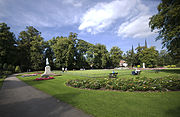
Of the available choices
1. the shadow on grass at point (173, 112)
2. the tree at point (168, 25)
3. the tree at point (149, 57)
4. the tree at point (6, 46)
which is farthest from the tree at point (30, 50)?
the tree at point (149, 57)

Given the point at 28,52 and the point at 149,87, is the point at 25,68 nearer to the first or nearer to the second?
the point at 28,52

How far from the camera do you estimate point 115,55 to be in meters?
65.6

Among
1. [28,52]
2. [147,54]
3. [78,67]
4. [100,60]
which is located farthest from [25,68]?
[147,54]

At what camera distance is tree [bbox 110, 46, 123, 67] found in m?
65.2

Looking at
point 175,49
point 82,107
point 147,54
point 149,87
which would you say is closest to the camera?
point 82,107

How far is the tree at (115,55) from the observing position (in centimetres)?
6525

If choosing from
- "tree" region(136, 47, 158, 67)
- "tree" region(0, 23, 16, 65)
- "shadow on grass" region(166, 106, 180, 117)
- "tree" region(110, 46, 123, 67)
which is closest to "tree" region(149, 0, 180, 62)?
"shadow on grass" region(166, 106, 180, 117)

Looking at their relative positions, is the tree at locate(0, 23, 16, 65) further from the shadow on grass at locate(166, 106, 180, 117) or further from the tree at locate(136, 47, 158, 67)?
the tree at locate(136, 47, 158, 67)

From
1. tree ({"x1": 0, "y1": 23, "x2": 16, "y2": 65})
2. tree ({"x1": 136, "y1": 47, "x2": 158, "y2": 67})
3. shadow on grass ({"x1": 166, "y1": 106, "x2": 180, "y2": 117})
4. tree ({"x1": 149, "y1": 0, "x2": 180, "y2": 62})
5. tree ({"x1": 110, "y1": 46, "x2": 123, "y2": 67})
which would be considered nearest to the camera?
shadow on grass ({"x1": 166, "y1": 106, "x2": 180, "y2": 117})

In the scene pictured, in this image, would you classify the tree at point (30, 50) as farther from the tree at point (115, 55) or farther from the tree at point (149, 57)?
the tree at point (149, 57)

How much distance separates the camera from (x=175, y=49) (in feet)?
68.2

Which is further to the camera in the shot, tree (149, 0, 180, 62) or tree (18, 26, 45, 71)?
tree (18, 26, 45, 71)

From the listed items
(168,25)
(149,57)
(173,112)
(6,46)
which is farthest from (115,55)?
(173,112)

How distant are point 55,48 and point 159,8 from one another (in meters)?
40.6
